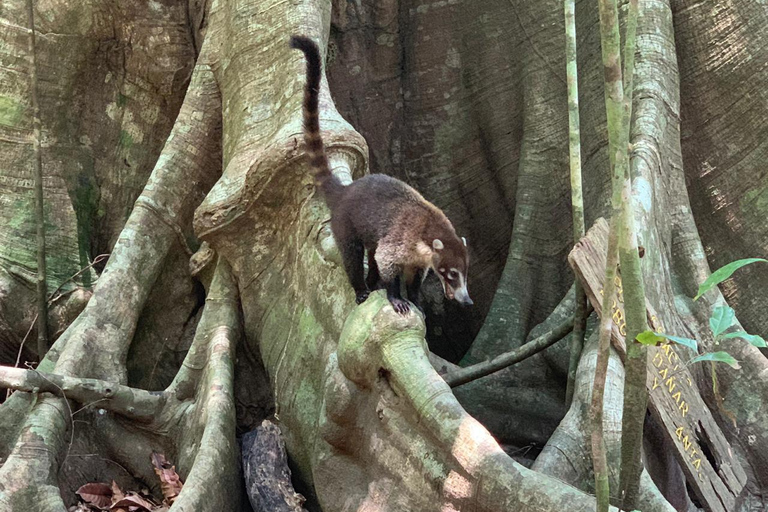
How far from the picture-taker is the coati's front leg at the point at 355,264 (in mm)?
4121

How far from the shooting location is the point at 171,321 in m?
5.32

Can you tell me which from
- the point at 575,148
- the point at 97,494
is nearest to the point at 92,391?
the point at 97,494

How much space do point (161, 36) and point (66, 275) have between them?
1637 mm

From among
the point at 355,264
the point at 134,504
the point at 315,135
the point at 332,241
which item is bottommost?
the point at 134,504

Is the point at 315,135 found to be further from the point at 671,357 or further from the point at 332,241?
the point at 671,357

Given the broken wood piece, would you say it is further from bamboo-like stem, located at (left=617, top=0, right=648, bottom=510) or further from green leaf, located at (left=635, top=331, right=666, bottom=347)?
green leaf, located at (left=635, top=331, right=666, bottom=347)

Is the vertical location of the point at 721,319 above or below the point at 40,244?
below

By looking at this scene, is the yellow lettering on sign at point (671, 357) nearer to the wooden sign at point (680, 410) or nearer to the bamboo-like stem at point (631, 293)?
the wooden sign at point (680, 410)

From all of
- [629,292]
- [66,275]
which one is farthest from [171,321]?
[629,292]

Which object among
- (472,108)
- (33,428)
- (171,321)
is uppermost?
(472,108)

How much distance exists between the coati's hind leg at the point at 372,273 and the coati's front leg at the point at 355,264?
0.41 ft

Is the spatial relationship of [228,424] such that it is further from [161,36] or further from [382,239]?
[161,36]

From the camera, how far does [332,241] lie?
4.29 meters

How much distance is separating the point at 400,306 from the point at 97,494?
72.5 inches
